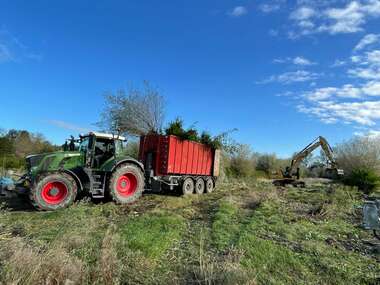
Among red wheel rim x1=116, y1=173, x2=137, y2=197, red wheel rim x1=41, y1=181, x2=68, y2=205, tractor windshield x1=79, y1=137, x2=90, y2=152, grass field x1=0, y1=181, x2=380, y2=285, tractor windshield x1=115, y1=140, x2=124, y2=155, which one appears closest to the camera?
grass field x1=0, y1=181, x2=380, y2=285

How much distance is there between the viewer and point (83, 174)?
9.08 m

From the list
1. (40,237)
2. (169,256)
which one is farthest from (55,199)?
(169,256)

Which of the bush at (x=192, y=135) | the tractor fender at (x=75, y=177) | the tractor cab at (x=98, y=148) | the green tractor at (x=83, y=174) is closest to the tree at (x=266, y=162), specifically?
the bush at (x=192, y=135)

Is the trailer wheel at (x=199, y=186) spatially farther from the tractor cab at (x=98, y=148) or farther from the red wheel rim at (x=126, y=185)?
the tractor cab at (x=98, y=148)

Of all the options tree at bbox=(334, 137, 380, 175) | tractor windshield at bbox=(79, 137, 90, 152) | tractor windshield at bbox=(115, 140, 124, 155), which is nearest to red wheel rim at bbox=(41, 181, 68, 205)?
tractor windshield at bbox=(79, 137, 90, 152)

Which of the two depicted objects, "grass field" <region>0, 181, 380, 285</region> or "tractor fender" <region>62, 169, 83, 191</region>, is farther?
"tractor fender" <region>62, 169, 83, 191</region>

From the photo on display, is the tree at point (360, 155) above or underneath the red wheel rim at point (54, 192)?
above

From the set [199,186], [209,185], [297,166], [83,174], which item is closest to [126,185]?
[83,174]

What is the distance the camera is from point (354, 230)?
22.8 feet

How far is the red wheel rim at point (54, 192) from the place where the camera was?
25.9 feet

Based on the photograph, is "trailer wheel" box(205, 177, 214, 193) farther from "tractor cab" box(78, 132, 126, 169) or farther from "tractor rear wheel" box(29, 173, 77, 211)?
"tractor rear wheel" box(29, 173, 77, 211)

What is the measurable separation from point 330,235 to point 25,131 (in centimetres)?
4288

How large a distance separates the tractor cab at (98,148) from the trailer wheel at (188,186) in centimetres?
383

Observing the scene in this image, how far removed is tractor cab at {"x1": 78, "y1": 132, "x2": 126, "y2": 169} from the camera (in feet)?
30.5
